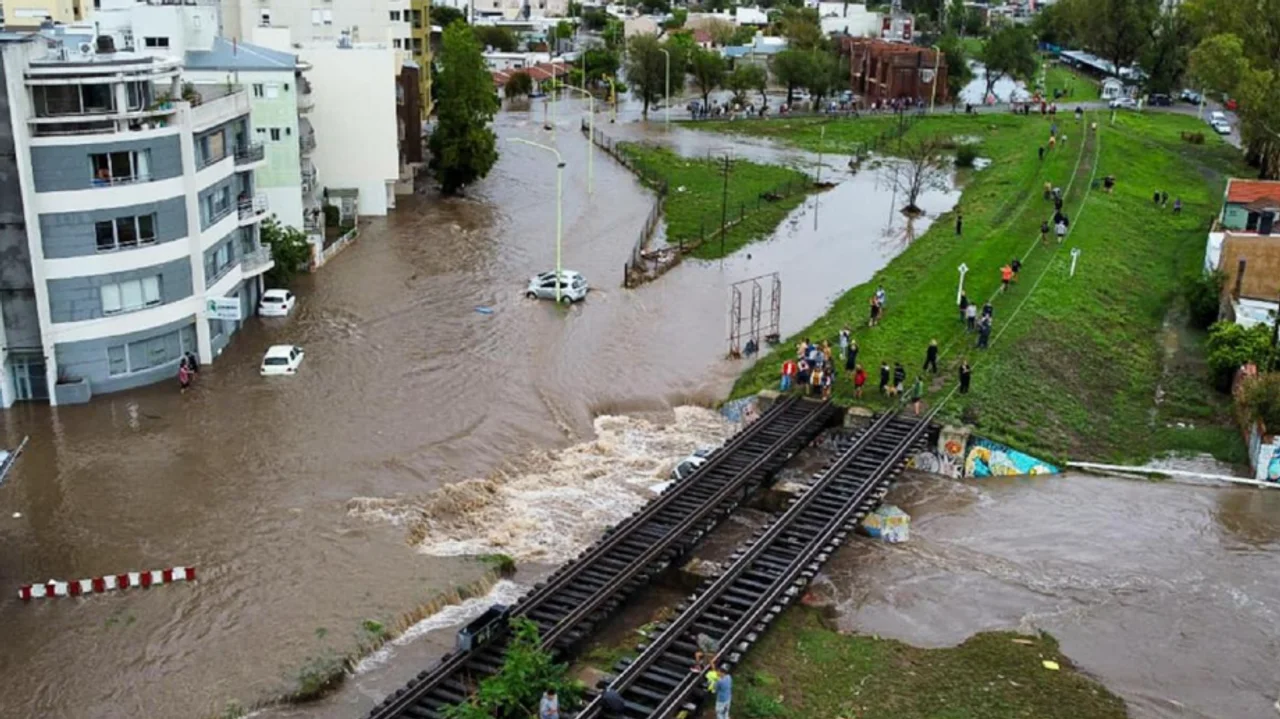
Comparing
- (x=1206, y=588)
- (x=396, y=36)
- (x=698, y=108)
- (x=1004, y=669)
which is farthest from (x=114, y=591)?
(x=698, y=108)

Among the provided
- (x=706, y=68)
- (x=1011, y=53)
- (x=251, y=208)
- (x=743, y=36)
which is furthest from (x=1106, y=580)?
(x=743, y=36)

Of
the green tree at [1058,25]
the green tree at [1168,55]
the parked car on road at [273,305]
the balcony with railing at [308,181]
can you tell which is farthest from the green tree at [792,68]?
the parked car on road at [273,305]

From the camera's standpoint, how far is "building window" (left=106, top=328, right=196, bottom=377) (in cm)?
4259

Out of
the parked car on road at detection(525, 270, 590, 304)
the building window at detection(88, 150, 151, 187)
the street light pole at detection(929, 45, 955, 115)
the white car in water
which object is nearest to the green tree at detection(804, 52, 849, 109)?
the street light pole at detection(929, 45, 955, 115)

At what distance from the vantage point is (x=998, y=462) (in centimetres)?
3869

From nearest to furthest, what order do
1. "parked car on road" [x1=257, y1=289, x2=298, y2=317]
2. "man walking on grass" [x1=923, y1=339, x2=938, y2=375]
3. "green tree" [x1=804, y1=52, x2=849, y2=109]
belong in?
"man walking on grass" [x1=923, y1=339, x2=938, y2=375], "parked car on road" [x1=257, y1=289, x2=298, y2=317], "green tree" [x1=804, y1=52, x2=849, y2=109]

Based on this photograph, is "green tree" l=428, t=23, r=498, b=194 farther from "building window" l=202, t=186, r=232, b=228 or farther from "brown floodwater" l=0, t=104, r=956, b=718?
"building window" l=202, t=186, r=232, b=228

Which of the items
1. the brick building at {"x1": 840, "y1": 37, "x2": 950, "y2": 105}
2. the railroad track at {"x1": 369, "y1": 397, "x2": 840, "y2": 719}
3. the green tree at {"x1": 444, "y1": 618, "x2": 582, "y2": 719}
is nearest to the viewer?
the green tree at {"x1": 444, "y1": 618, "x2": 582, "y2": 719}

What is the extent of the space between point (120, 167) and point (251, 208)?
30.6ft

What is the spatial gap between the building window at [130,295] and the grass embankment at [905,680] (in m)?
26.2

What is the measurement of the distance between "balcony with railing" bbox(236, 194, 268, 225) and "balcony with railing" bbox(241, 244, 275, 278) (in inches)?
56.5

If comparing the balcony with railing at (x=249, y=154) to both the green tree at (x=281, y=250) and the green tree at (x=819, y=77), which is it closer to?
the green tree at (x=281, y=250)

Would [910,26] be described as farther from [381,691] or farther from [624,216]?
[381,691]

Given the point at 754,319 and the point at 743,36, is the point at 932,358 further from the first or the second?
the point at 743,36
